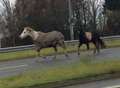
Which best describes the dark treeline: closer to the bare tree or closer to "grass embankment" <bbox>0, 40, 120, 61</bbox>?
the bare tree

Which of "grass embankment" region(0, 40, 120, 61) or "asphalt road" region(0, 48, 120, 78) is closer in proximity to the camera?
"asphalt road" region(0, 48, 120, 78)

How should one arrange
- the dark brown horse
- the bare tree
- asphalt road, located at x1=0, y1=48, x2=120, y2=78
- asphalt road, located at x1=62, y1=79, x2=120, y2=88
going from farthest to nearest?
1. the bare tree
2. the dark brown horse
3. asphalt road, located at x1=0, y1=48, x2=120, y2=78
4. asphalt road, located at x1=62, y1=79, x2=120, y2=88

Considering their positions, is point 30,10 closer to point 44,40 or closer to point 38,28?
point 38,28

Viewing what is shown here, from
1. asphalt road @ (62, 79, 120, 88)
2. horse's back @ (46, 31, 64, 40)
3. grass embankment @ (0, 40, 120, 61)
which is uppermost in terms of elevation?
horse's back @ (46, 31, 64, 40)

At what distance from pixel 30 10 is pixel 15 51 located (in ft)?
127

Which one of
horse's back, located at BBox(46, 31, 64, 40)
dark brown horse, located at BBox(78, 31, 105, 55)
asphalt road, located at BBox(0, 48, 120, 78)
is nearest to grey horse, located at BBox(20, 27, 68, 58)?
horse's back, located at BBox(46, 31, 64, 40)

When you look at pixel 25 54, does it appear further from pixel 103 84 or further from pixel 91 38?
pixel 103 84

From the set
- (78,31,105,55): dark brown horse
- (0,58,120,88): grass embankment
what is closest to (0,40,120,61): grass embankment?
(78,31,105,55): dark brown horse

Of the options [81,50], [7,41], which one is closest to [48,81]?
[81,50]

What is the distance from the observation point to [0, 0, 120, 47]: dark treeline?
59.2 metres

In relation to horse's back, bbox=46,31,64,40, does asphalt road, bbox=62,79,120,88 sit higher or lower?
lower

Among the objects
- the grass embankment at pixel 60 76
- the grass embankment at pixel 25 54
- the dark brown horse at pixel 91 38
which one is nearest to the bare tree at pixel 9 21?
the grass embankment at pixel 25 54

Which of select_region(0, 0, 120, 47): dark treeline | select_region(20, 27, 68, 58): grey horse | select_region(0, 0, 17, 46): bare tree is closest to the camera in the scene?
select_region(20, 27, 68, 58): grey horse

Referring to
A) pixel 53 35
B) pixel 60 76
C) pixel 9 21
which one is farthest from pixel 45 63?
pixel 9 21
